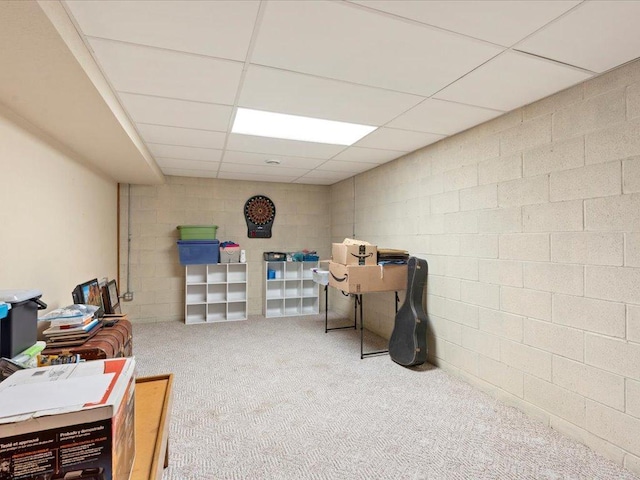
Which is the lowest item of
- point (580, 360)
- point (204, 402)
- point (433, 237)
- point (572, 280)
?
point (204, 402)

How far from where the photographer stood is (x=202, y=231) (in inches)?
191

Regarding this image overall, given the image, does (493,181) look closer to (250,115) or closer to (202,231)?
(250,115)

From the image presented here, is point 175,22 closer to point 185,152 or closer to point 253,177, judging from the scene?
point 185,152

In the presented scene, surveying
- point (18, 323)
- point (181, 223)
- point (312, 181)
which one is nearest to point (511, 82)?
point (18, 323)

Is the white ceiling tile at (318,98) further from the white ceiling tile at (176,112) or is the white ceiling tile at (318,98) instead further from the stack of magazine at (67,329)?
the stack of magazine at (67,329)

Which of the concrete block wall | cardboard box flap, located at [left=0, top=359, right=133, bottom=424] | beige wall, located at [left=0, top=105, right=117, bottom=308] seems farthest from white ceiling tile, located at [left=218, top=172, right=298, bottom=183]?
cardboard box flap, located at [left=0, top=359, right=133, bottom=424]

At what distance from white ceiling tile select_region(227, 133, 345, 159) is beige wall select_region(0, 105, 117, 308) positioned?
4.80ft

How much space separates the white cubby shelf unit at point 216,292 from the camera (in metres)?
5.01

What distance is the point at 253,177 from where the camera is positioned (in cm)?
511

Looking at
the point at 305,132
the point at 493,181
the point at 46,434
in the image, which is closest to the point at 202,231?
the point at 305,132

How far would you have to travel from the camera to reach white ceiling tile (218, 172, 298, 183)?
16.0ft

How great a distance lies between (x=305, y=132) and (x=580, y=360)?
2693 mm

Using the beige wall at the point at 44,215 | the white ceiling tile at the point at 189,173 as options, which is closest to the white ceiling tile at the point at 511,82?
the beige wall at the point at 44,215

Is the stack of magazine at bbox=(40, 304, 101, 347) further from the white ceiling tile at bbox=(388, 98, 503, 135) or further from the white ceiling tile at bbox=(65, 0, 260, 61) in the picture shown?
the white ceiling tile at bbox=(388, 98, 503, 135)
